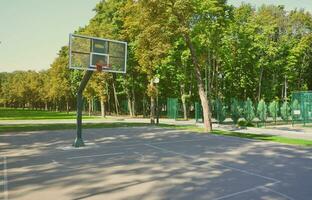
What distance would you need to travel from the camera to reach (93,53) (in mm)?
17766

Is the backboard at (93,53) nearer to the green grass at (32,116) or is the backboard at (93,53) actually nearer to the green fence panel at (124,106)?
the green grass at (32,116)

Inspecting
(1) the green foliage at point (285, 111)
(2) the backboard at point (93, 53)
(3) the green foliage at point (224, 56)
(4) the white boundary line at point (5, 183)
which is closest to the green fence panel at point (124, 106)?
(3) the green foliage at point (224, 56)

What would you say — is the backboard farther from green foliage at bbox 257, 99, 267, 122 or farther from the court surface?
green foliage at bbox 257, 99, 267, 122

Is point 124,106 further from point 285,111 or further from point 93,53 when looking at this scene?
point 93,53

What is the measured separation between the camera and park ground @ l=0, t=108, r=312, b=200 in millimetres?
8758

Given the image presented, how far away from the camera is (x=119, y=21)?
48.8 m

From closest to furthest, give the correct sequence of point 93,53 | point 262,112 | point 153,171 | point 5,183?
1. point 5,183
2. point 153,171
3. point 93,53
4. point 262,112

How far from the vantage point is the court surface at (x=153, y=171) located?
8.73m

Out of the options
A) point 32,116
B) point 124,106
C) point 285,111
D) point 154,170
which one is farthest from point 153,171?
point 124,106

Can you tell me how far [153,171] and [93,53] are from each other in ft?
27.7

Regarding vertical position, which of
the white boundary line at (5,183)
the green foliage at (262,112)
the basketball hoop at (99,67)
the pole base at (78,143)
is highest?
the basketball hoop at (99,67)

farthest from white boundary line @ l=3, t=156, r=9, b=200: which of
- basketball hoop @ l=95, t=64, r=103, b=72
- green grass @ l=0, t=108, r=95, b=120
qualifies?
green grass @ l=0, t=108, r=95, b=120

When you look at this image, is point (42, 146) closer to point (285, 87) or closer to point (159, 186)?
point (159, 186)

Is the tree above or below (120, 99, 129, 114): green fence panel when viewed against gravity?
above
